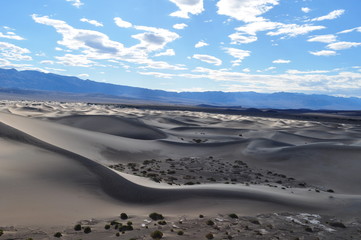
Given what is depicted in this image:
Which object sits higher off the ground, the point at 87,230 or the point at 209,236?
the point at 209,236

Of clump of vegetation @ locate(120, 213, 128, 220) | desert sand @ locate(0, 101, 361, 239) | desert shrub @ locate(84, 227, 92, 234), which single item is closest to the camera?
desert shrub @ locate(84, 227, 92, 234)

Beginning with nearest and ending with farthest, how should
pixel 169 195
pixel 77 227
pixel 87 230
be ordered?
pixel 87 230, pixel 77 227, pixel 169 195

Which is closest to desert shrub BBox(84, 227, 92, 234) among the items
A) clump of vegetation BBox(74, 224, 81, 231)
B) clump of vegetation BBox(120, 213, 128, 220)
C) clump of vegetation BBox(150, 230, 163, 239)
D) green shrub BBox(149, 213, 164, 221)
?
clump of vegetation BBox(74, 224, 81, 231)

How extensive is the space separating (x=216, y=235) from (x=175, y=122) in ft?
241

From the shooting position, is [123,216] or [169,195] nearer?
[123,216]

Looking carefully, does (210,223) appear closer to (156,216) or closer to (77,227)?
(156,216)

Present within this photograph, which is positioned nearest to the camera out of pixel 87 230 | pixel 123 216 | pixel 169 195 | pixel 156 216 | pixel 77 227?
pixel 87 230

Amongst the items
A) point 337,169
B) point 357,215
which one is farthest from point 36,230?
point 337,169

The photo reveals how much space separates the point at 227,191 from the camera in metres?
19.3

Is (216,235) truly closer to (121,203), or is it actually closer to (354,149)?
(121,203)

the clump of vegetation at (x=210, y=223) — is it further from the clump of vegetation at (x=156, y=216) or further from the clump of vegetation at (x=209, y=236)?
the clump of vegetation at (x=156, y=216)

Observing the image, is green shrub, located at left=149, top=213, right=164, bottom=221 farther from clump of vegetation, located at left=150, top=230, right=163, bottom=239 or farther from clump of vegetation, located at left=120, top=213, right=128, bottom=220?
clump of vegetation, located at left=150, top=230, right=163, bottom=239

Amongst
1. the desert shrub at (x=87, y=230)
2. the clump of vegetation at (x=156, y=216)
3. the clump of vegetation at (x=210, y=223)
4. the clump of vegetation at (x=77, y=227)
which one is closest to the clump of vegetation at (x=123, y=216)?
the clump of vegetation at (x=156, y=216)

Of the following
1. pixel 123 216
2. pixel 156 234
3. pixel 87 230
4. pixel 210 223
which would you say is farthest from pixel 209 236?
pixel 87 230
